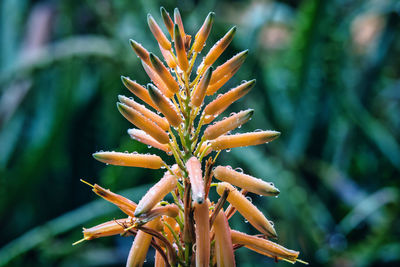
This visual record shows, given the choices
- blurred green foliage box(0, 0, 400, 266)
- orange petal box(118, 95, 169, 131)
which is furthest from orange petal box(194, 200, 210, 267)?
blurred green foliage box(0, 0, 400, 266)

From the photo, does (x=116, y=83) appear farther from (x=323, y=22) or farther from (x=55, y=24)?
(x=55, y=24)

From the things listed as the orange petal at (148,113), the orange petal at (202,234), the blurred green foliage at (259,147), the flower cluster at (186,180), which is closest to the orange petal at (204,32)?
the flower cluster at (186,180)

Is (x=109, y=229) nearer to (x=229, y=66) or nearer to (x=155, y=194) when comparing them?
(x=155, y=194)

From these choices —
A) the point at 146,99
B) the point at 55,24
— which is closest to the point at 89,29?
the point at 55,24

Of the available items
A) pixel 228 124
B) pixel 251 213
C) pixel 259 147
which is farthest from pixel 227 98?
pixel 259 147

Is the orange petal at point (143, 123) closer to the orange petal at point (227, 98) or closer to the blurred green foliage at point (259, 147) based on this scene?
the orange petal at point (227, 98)

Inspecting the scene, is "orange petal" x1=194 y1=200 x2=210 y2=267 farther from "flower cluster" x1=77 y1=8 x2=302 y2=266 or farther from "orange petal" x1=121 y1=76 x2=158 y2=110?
"orange petal" x1=121 y1=76 x2=158 y2=110
